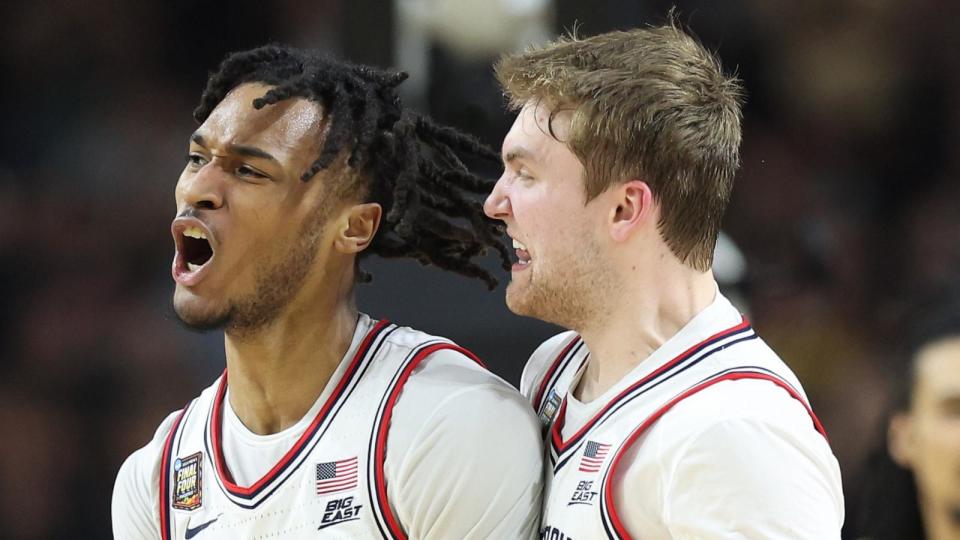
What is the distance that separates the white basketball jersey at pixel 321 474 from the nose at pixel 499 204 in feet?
1.05

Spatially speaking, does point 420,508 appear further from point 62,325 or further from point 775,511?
point 62,325

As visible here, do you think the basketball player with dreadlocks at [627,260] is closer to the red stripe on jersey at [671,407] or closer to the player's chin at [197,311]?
the red stripe on jersey at [671,407]

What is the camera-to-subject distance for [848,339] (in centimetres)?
441

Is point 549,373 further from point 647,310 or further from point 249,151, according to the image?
point 249,151

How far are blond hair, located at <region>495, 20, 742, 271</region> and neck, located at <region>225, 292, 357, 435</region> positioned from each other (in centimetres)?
65

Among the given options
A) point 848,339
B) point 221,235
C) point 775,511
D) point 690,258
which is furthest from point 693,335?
point 848,339

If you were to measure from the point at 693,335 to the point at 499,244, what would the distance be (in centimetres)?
75

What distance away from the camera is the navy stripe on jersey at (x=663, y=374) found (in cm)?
235

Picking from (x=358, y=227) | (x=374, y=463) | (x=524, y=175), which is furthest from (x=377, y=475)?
(x=524, y=175)

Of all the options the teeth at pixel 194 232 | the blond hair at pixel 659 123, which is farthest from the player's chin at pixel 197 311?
the blond hair at pixel 659 123

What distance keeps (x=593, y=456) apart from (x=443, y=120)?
2.67m

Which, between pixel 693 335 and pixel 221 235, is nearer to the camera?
pixel 693 335

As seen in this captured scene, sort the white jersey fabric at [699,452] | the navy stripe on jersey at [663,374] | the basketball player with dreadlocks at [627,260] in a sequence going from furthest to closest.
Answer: the navy stripe on jersey at [663,374] < the basketball player with dreadlocks at [627,260] < the white jersey fabric at [699,452]

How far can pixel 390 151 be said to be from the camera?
109 inches
